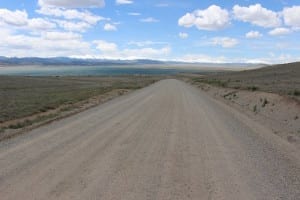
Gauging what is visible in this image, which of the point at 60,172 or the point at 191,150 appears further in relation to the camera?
the point at 191,150

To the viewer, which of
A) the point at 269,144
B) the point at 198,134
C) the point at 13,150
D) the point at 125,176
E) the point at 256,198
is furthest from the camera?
the point at 198,134

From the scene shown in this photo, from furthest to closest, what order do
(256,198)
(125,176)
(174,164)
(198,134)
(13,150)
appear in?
1. (198,134)
2. (13,150)
3. (174,164)
4. (125,176)
5. (256,198)

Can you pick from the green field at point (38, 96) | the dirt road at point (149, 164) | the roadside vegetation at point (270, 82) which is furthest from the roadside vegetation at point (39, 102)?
the roadside vegetation at point (270, 82)

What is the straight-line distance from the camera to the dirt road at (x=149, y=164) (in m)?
7.20

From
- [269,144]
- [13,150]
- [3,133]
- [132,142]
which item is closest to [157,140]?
[132,142]

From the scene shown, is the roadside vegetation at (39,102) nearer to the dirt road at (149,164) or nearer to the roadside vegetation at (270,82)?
the dirt road at (149,164)

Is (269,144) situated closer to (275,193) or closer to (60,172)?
(275,193)

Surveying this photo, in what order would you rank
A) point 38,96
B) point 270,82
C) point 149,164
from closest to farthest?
1. point 149,164
2. point 38,96
3. point 270,82

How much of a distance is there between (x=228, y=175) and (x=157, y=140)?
468cm

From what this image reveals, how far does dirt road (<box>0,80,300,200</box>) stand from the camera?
7.20 meters

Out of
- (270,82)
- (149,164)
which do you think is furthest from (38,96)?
(270,82)

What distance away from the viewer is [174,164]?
943 cm

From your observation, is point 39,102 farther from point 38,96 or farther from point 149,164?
point 149,164

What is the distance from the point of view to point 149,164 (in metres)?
9.39
